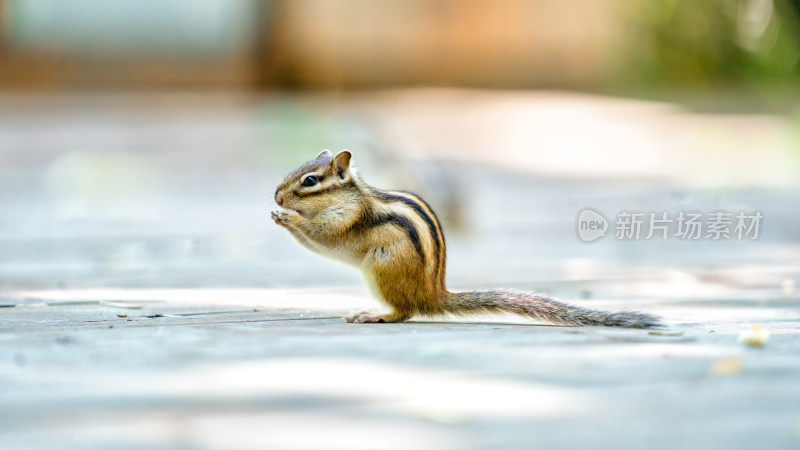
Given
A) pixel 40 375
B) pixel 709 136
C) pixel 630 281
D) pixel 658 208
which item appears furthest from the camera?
pixel 709 136

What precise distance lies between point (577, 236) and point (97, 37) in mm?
8703

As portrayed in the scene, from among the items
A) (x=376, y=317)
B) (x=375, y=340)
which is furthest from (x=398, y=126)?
(x=375, y=340)

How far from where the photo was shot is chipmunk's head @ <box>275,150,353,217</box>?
11.1 ft

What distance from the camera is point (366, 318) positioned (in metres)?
3.31

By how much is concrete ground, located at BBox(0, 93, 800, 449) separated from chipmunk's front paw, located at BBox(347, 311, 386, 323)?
6 centimetres

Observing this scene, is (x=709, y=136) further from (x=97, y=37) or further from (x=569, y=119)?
(x=97, y=37)

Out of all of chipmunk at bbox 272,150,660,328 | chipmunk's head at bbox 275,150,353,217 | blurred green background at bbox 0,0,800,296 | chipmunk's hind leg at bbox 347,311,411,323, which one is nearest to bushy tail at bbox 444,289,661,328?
chipmunk at bbox 272,150,660,328

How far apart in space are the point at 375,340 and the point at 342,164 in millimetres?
660

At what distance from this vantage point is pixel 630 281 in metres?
4.59

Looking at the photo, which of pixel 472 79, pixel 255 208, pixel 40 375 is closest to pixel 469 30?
pixel 472 79

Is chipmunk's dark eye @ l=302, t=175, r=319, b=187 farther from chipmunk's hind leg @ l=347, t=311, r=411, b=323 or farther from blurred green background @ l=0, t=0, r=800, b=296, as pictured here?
blurred green background @ l=0, t=0, r=800, b=296

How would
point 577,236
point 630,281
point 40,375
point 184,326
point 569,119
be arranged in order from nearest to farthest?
point 40,375 → point 184,326 → point 630,281 → point 577,236 → point 569,119

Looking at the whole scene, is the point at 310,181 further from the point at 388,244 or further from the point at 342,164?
the point at 388,244

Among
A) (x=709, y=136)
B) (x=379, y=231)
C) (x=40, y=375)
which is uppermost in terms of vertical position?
(x=709, y=136)
